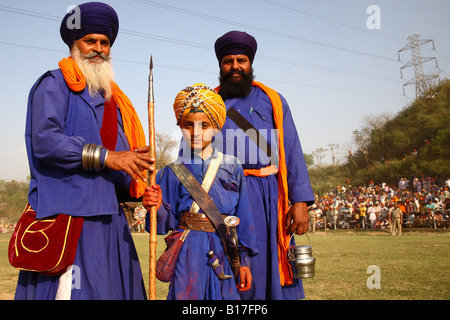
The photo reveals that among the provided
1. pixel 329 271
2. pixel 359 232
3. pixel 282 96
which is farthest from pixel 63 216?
pixel 359 232

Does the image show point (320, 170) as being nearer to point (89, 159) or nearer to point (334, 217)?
point (334, 217)

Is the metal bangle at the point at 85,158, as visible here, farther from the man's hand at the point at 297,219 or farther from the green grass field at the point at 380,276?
the green grass field at the point at 380,276

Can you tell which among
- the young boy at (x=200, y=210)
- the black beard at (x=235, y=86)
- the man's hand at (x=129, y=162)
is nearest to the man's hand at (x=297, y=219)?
the young boy at (x=200, y=210)

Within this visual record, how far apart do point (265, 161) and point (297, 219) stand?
0.53m

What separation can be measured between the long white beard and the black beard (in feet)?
3.58

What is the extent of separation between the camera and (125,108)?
318 centimetres

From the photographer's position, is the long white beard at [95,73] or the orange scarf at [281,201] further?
the orange scarf at [281,201]

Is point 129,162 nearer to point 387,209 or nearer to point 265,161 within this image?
point 265,161

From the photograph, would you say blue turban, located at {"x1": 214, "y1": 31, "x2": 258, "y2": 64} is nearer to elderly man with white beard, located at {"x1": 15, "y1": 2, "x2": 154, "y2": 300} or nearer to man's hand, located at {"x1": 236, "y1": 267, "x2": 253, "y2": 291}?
elderly man with white beard, located at {"x1": 15, "y1": 2, "x2": 154, "y2": 300}

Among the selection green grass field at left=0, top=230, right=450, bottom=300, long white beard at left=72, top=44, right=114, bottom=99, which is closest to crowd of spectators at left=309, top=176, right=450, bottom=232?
green grass field at left=0, top=230, right=450, bottom=300

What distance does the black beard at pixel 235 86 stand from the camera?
12.5 feet

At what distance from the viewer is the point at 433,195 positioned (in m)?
25.3

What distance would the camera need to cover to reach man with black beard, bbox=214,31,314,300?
347cm

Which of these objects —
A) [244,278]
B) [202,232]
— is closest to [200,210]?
[202,232]
